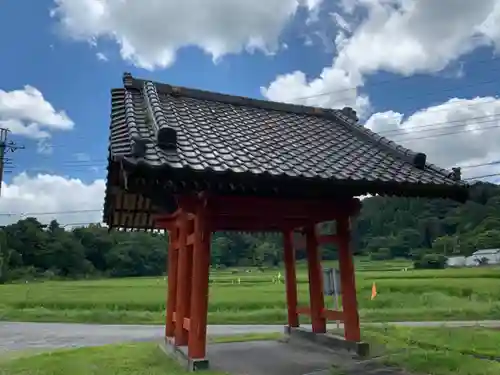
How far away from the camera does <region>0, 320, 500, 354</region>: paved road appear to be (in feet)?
44.5

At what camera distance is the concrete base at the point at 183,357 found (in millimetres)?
5383

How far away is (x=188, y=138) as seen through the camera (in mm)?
5578

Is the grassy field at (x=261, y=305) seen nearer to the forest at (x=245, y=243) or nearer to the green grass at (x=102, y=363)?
the green grass at (x=102, y=363)

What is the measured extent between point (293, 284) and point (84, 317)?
16.2 m

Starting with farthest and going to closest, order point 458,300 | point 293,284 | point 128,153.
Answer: point 458,300 < point 293,284 < point 128,153

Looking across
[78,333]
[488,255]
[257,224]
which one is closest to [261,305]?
[78,333]

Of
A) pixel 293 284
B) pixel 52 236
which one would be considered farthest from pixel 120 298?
pixel 52 236

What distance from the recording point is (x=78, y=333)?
16.4m

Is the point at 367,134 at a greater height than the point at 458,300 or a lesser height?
greater

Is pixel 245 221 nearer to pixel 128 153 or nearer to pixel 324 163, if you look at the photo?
pixel 324 163

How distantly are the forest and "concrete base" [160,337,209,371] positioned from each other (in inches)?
1910

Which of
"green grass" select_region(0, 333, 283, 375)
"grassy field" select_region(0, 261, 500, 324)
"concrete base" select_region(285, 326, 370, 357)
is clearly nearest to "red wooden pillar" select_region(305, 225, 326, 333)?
"concrete base" select_region(285, 326, 370, 357)

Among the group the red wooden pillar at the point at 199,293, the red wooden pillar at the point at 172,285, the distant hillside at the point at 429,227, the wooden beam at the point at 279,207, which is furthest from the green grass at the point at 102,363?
the distant hillside at the point at 429,227

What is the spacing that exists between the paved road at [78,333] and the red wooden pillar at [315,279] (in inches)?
245
